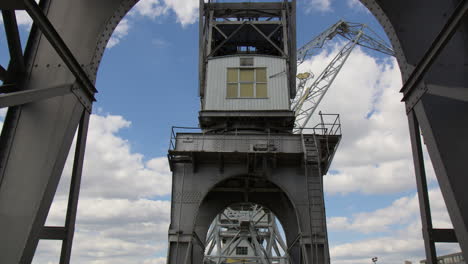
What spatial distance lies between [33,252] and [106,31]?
149 inches

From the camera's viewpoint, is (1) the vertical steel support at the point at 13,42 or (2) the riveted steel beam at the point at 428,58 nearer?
(2) the riveted steel beam at the point at 428,58

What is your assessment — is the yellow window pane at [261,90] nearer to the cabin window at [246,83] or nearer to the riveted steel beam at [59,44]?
the cabin window at [246,83]

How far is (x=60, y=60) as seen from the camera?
633 centimetres

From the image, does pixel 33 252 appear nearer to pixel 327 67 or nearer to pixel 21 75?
pixel 21 75

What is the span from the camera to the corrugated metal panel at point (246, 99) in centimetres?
1894

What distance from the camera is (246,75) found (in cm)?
1977

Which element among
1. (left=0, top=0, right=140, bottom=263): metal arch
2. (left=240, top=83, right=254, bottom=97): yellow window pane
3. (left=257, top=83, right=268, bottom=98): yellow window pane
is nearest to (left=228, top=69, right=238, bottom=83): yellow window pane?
(left=240, top=83, right=254, bottom=97): yellow window pane

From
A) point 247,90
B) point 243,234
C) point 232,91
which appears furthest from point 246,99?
point 243,234

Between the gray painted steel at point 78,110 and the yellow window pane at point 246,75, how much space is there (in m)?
12.2

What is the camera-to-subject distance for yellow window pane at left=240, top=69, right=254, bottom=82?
1962 centimetres

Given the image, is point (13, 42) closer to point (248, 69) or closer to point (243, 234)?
point (248, 69)

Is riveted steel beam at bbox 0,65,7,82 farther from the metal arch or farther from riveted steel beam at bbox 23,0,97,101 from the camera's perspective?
riveted steel beam at bbox 23,0,97,101

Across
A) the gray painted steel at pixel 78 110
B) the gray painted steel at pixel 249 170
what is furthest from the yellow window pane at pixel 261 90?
the gray painted steel at pixel 78 110

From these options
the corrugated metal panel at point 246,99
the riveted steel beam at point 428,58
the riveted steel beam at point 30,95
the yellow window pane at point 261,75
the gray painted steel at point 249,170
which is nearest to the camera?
the riveted steel beam at point 30,95
